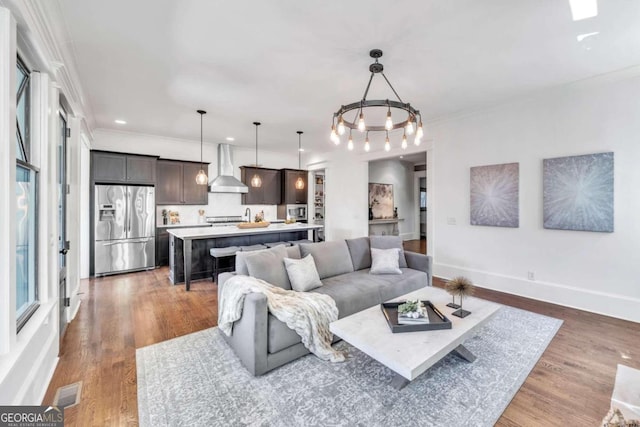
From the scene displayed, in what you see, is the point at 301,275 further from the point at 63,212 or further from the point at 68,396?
the point at 63,212

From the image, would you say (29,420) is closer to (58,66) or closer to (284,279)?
(284,279)

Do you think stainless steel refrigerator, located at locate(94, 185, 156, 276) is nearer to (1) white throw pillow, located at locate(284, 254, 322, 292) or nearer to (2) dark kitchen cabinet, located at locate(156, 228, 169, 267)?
(2) dark kitchen cabinet, located at locate(156, 228, 169, 267)

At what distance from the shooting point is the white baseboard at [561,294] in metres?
3.23

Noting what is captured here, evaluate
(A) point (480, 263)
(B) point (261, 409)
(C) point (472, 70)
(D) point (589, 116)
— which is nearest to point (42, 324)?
(B) point (261, 409)

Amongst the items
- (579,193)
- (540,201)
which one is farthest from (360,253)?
(579,193)

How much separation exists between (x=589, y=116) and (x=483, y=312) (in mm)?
3081

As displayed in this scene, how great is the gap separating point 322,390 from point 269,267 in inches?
50.1

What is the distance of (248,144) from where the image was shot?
22.9 feet

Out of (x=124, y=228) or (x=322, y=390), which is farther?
(x=124, y=228)

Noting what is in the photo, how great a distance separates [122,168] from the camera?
5.39 meters

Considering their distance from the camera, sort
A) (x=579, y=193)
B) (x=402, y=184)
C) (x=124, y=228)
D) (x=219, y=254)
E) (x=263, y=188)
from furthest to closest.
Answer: (x=402, y=184)
(x=263, y=188)
(x=124, y=228)
(x=219, y=254)
(x=579, y=193)

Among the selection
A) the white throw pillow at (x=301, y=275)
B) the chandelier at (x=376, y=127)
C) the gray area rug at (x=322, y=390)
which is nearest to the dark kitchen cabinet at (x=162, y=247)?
the gray area rug at (x=322, y=390)

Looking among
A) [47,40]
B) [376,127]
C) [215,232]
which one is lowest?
[215,232]

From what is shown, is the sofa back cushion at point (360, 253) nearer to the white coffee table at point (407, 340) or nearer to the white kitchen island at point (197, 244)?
the white coffee table at point (407, 340)
